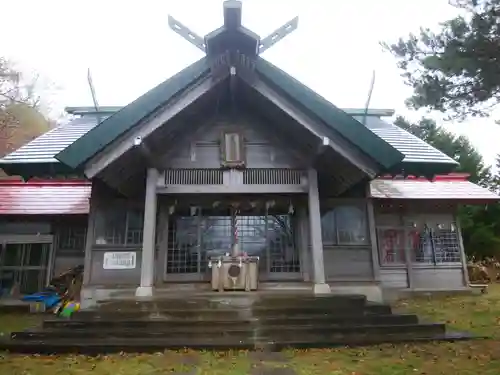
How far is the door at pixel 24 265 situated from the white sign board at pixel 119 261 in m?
3.09

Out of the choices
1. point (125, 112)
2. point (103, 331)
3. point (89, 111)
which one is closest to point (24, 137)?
point (89, 111)

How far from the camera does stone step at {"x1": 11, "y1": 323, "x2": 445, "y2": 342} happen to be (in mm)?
6359

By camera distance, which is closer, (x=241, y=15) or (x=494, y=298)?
(x=241, y=15)

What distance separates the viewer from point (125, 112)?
8031mm

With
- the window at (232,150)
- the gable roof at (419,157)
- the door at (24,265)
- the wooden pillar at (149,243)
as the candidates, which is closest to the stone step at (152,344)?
the wooden pillar at (149,243)

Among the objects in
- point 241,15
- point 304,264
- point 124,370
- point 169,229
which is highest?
point 241,15

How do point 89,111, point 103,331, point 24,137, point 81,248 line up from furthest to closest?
point 24,137
point 89,111
point 81,248
point 103,331

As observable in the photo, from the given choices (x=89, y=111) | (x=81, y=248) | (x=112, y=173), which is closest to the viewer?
(x=112, y=173)

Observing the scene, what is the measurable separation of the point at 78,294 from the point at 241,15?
24.3 feet

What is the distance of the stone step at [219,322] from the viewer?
258 inches

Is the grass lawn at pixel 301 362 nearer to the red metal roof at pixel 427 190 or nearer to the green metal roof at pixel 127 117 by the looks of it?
the green metal roof at pixel 127 117

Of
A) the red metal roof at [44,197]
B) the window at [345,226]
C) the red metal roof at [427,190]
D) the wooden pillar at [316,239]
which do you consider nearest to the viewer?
the wooden pillar at [316,239]

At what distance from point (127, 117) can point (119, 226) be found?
3009mm

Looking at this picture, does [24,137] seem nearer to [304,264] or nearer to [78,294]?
[78,294]
